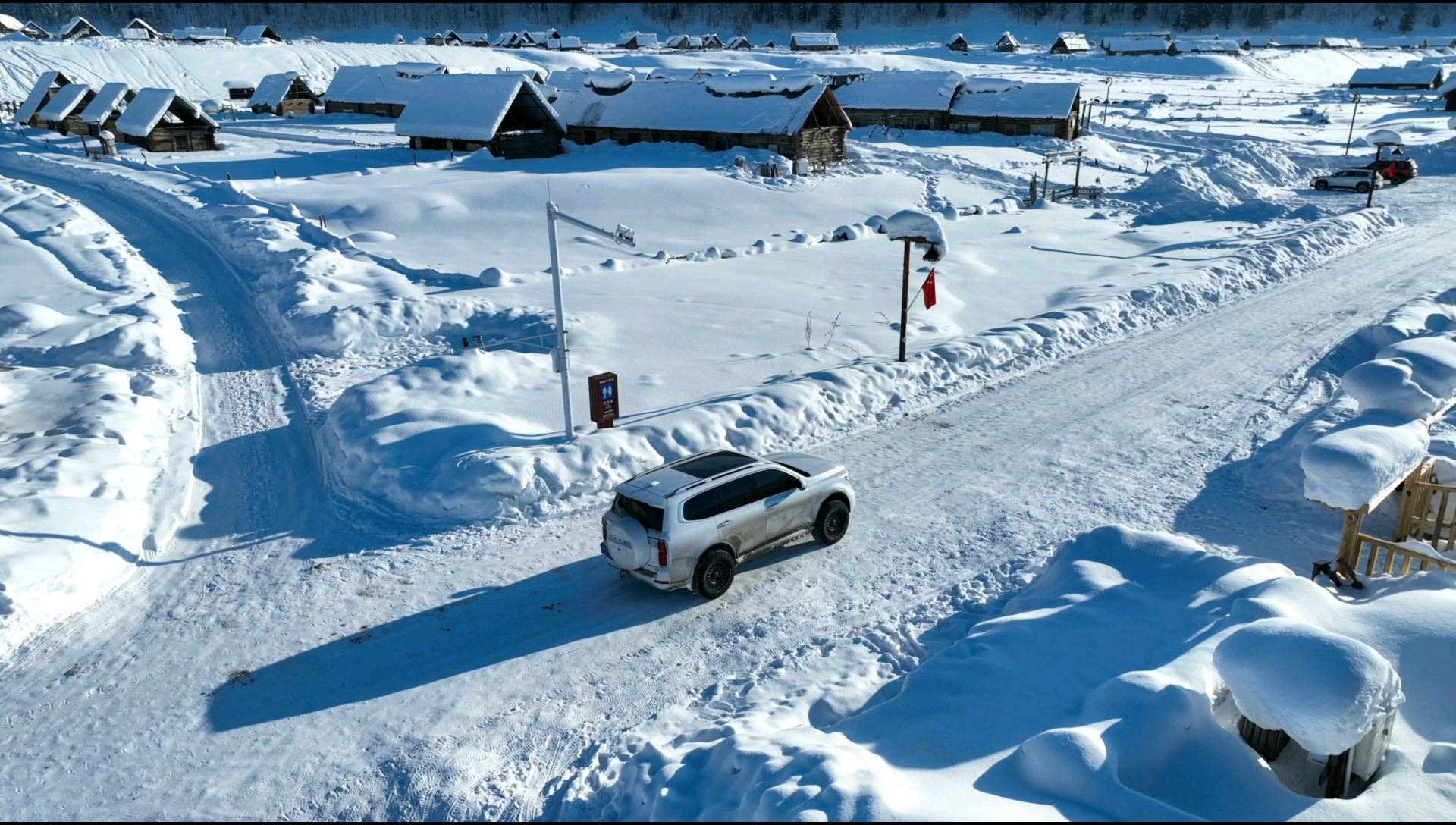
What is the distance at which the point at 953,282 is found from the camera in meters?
25.0

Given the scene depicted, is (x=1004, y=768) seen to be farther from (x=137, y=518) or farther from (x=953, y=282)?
(x=953, y=282)

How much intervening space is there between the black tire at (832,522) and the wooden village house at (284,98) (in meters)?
72.2

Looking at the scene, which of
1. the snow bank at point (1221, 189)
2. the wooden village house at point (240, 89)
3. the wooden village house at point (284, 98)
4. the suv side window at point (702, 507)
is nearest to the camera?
the suv side window at point (702, 507)

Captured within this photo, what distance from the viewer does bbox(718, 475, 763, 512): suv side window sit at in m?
11.1

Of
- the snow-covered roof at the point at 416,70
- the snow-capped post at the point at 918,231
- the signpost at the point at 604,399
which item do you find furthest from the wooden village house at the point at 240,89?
the signpost at the point at 604,399

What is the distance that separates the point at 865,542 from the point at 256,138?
58772 mm

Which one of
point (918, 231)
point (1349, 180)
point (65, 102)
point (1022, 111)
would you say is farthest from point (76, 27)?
point (1349, 180)

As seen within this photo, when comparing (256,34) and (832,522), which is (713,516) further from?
(256,34)

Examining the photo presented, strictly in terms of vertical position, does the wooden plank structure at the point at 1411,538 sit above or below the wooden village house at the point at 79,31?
below

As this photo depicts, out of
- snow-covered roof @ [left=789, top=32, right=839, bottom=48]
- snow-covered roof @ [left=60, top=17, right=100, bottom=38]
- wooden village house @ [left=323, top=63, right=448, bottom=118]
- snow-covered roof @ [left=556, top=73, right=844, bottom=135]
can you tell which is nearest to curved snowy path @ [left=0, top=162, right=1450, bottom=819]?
snow-covered roof @ [left=556, top=73, right=844, bottom=135]

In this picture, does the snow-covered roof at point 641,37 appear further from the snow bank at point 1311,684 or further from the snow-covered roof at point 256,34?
the snow bank at point 1311,684

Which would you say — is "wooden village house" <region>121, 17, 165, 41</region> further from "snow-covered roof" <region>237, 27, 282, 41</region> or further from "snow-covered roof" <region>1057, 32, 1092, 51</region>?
"snow-covered roof" <region>1057, 32, 1092, 51</region>

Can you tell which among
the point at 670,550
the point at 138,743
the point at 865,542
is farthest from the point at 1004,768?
the point at 138,743

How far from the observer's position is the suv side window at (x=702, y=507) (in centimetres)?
1077
